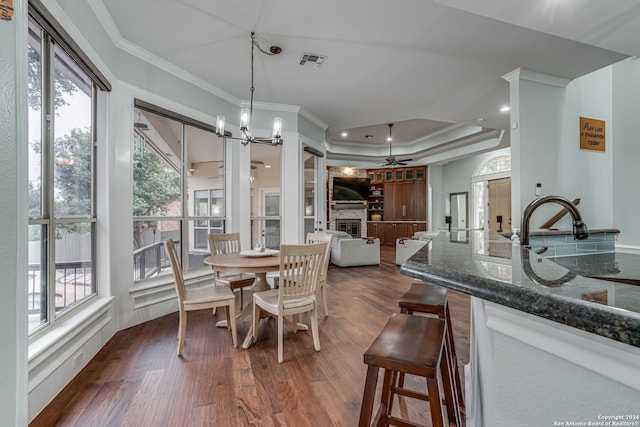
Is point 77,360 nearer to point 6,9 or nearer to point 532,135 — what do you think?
point 6,9

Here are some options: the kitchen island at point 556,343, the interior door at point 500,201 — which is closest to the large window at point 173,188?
the kitchen island at point 556,343

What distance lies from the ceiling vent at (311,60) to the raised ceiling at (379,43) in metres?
0.05

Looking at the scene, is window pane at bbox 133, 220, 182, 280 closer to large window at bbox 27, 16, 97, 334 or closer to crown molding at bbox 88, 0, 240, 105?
large window at bbox 27, 16, 97, 334

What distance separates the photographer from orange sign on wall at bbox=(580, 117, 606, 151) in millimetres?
3730

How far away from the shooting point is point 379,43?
2.98 metres

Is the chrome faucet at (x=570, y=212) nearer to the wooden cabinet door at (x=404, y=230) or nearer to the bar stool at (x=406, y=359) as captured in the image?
the bar stool at (x=406, y=359)

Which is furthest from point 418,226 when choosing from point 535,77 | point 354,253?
point 535,77

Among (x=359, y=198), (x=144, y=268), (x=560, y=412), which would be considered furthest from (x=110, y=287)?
(x=359, y=198)

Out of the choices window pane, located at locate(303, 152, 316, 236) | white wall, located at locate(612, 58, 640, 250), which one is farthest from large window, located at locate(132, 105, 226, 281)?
white wall, located at locate(612, 58, 640, 250)

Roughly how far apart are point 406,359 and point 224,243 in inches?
119

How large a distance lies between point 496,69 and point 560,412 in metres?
3.96

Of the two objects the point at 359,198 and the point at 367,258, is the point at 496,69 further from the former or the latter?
the point at 359,198

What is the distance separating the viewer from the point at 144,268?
3328mm

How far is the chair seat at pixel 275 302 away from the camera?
8.05 ft
